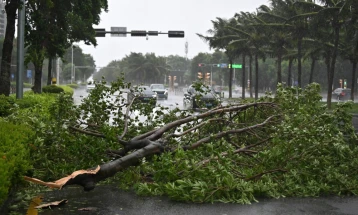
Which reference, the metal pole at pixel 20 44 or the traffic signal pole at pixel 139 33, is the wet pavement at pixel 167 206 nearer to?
the metal pole at pixel 20 44

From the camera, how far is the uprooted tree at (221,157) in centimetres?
785

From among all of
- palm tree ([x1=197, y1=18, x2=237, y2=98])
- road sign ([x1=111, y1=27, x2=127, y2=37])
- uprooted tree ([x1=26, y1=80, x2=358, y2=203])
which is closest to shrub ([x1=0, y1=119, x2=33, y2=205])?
uprooted tree ([x1=26, y1=80, x2=358, y2=203])

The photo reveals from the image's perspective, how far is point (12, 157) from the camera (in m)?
5.61

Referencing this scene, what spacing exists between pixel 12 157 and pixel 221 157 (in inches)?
133

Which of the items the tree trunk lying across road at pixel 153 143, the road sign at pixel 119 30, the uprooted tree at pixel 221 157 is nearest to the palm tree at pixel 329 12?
the road sign at pixel 119 30

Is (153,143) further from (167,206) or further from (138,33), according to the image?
(138,33)

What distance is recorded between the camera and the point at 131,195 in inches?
325

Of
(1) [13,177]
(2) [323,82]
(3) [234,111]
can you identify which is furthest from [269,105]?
(2) [323,82]

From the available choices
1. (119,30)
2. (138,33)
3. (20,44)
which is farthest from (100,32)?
(20,44)

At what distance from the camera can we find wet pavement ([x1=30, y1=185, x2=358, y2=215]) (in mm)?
7172

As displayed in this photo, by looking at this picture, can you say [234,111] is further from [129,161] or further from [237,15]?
[237,15]

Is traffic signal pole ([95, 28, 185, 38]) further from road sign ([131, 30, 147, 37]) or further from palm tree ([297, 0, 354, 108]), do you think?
palm tree ([297, 0, 354, 108])

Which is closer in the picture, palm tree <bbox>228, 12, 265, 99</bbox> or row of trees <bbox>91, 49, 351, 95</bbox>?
palm tree <bbox>228, 12, 265, 99</bbox>

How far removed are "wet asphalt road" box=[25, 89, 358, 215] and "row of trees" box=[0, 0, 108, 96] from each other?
1141 cm
